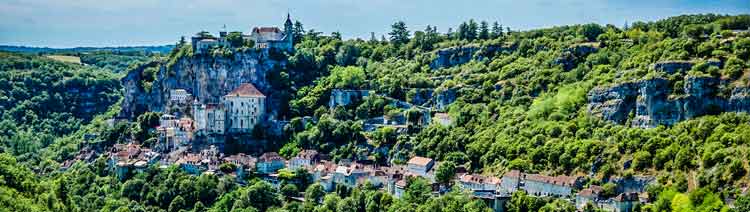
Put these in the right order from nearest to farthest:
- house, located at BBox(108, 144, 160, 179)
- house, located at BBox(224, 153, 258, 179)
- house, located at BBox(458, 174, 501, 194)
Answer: house, located at BBox(458, 174, 501, 194) → house, located at BBox(224, 153, 258, 179) → house, located at BBox(108, 144, 160, 179)

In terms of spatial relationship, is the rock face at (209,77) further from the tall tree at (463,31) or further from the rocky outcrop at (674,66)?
the rocky outcrop at (674,66)

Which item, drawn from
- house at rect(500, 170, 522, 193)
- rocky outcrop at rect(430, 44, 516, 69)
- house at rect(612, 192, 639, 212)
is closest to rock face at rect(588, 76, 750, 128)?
house at rect(500, 170, 522, 193)

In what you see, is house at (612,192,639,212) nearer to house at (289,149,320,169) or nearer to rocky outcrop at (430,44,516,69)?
house at (289,149,320,169)

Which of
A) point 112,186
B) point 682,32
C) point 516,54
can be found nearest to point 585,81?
point 682,32

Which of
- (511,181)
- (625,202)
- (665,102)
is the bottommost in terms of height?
(625,202)

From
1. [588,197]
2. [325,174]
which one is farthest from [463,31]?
[588,197]

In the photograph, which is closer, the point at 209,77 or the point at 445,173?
the point at 445,173

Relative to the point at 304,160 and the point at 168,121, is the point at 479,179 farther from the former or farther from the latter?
the point at 168,121
